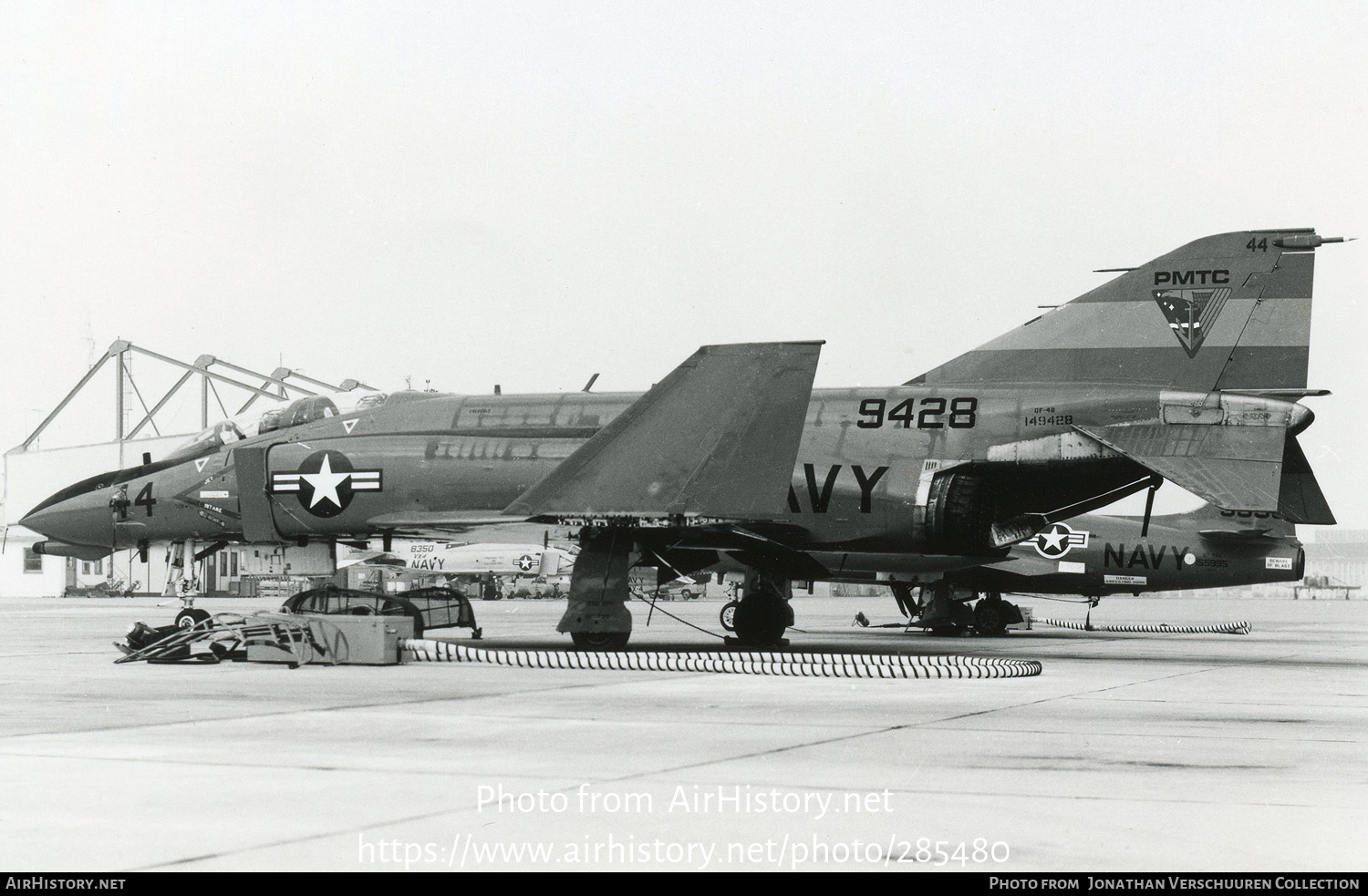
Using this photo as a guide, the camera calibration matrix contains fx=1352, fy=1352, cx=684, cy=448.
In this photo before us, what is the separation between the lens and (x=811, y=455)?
1673cm

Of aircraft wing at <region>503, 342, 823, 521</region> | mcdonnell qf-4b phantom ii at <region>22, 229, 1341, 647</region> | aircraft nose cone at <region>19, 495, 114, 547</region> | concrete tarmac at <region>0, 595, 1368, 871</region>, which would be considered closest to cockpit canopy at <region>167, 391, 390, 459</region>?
mcdonnell qf-4b phantom ii at <region>22, 229, 1341, 647</region>

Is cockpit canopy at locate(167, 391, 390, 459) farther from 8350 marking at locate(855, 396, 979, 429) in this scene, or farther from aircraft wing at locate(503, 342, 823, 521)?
8350 marking at locate(855, 396, 979, 429)

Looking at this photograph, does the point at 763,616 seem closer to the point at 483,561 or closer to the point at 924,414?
the point at 924,414

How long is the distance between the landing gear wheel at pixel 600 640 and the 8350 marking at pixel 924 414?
3994 mm

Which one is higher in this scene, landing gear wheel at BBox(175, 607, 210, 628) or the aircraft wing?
the aircraft wing

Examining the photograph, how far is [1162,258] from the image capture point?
1661cm

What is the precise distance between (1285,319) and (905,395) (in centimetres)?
452

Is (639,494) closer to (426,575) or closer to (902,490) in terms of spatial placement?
(902,490)

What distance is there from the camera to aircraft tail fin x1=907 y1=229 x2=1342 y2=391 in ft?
52.1

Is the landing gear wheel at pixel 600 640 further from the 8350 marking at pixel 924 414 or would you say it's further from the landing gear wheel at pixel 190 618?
the landing gear wheel at pixel 190 618

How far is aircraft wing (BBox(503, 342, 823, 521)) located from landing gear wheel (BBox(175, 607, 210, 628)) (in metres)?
4.41

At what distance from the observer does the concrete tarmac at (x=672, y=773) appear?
16.0ft

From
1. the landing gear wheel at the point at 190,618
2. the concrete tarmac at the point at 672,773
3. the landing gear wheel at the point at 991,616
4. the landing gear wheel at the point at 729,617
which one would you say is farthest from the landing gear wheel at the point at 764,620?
the landing gear wheel at the point at 991,616
